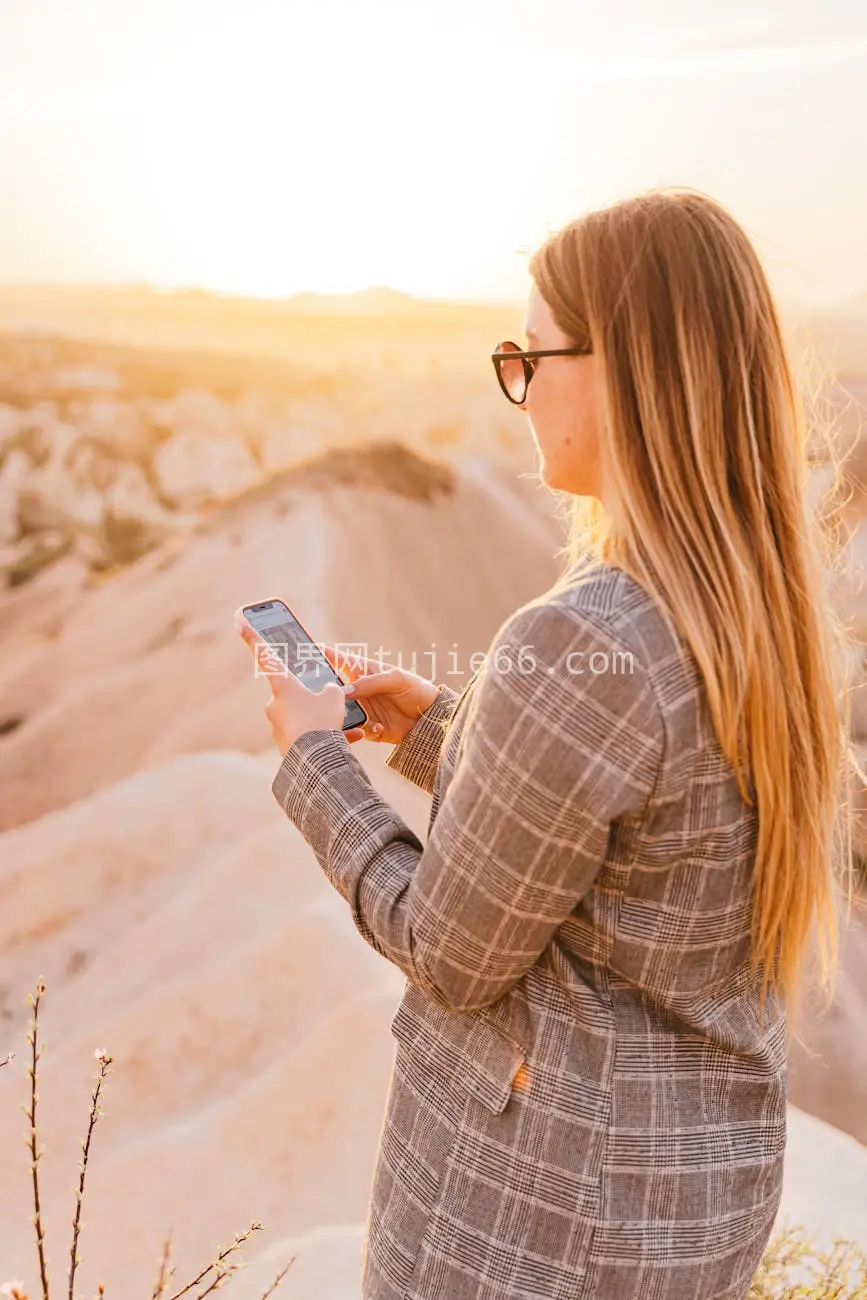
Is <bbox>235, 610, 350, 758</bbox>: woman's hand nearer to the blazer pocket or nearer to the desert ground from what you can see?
the blazer pocket

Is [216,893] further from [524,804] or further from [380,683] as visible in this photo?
[524,804]

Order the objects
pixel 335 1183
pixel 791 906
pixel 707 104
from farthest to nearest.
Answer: pixel 707 104 → pixel 335 1183 → pixel 791 906

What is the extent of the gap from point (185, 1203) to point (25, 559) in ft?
5.14

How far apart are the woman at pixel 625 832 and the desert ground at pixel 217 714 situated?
109cm

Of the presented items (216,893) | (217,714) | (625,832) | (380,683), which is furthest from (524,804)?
(217,714)

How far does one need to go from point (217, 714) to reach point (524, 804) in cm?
230

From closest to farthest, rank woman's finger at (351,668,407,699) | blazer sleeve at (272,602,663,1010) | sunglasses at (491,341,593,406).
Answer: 1. blazer sleeve at (272,602,663,1010)
2. sunglasses at (491,341,593,406)
3. woman's finger at (351,668,407,699)

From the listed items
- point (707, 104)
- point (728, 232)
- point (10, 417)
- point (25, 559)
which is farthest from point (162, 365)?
point (728, 232)

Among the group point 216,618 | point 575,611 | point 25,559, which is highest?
point 575,611

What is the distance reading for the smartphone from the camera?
1009 millimetres

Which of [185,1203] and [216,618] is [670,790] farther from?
[216,618]

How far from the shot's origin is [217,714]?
285cm

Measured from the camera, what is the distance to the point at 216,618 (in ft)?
9.71

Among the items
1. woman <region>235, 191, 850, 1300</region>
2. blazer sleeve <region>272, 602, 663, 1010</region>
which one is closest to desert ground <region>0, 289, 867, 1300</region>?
woman <region>235, 191, 850, 1300</region>
